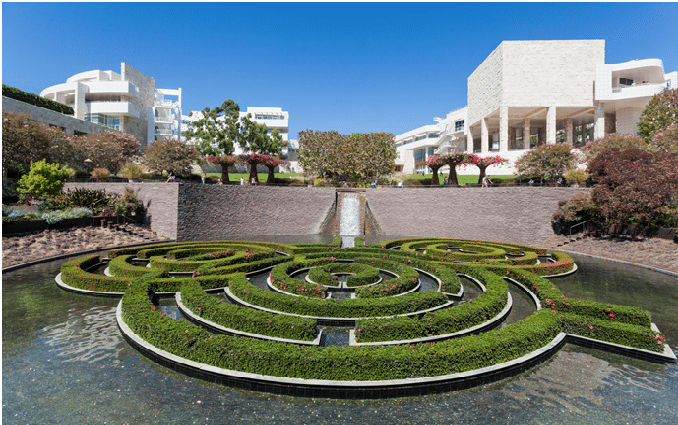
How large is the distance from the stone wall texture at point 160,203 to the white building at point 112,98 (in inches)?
1434

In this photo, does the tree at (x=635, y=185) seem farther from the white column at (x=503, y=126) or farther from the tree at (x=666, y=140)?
the white column at (x=503, y=126)

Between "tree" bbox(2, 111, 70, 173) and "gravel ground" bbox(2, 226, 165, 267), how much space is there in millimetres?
→ 11990

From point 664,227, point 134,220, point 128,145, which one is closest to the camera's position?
point 664,227

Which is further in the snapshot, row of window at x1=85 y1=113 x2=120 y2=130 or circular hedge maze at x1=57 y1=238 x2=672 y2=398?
row of window at x1=85 y1=113 x2=120 y2=130

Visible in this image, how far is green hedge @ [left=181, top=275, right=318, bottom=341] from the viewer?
343 inches

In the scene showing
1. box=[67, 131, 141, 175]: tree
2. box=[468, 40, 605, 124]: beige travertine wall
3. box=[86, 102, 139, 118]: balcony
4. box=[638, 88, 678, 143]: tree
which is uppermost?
box=[468, 40, 605, 124]: beige travertine wall

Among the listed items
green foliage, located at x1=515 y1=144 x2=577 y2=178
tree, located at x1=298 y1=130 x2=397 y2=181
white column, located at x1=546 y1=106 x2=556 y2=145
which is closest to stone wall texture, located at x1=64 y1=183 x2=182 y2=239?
tree, located at x1=298 y1=130 x2=397 y2=181

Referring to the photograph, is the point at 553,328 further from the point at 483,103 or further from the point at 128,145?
the point at 483,103

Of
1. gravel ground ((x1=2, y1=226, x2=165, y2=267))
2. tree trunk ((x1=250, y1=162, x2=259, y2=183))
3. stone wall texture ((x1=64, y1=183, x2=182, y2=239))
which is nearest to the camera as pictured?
gravel ground ((x1=2, y1=226, x2=165, y2=267))

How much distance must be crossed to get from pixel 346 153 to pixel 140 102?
45250 millimetres

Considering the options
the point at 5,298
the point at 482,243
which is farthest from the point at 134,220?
the point at 482,243

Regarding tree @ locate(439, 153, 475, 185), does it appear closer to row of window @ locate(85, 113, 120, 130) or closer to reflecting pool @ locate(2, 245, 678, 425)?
reflecting pool @ locate(2, 245, 678, 425)

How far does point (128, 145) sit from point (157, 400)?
51.7 metres

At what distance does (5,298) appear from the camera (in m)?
12.4
